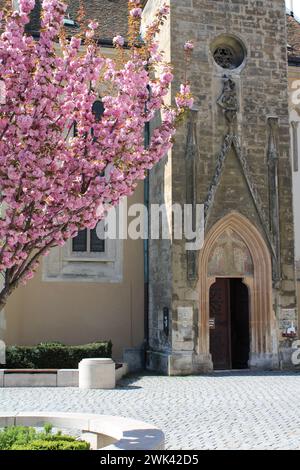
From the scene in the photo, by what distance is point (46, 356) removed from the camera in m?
15.1

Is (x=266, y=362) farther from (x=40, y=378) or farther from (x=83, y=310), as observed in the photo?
(x=40, y=378)

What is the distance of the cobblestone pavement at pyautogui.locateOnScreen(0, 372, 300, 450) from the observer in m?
8.27

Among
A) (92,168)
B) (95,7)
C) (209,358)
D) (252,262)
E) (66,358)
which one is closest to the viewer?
(92,168)

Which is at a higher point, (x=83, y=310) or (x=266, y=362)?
(x=83, y=310)

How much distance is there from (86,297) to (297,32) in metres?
13.0

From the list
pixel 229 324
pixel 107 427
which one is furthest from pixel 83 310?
pixel 107 427

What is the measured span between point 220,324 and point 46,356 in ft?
17.5

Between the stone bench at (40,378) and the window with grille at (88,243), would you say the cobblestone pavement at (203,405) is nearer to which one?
the stone bench at (40,378)

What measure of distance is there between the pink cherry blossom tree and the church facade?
8.56 m

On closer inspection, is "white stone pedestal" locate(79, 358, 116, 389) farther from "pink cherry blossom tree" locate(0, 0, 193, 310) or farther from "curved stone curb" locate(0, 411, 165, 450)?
"pink cherry blossom tree" locate(0, 0, 193, 310)

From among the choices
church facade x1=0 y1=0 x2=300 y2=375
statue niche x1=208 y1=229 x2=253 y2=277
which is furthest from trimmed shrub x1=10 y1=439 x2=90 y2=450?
statue niche x1=208 y1=229 x2=253 y2=277
